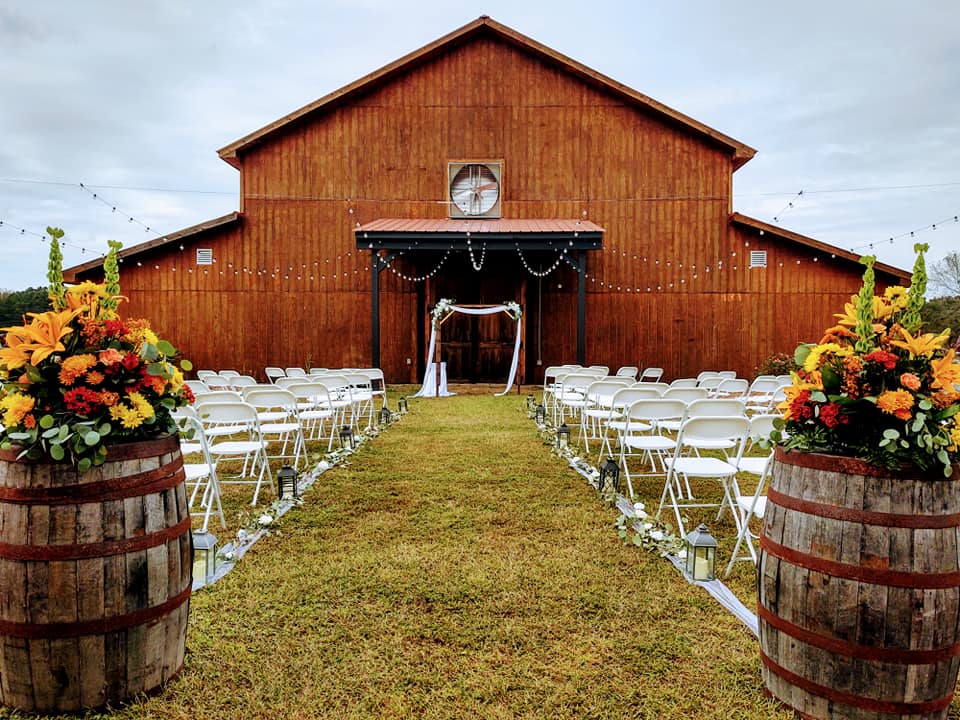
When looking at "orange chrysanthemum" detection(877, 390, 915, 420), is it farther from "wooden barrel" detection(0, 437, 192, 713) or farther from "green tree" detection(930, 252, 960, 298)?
"green tree" detection(930, 252, 960, 298)

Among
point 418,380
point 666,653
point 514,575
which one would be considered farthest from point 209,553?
point 418,380

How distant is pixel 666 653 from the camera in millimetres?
2369

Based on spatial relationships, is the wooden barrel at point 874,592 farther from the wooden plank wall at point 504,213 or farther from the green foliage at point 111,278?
the wooden plank wall at point 504,213

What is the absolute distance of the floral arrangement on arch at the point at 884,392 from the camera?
1788 mm

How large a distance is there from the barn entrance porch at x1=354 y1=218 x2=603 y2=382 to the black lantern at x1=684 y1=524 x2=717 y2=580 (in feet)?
33.4

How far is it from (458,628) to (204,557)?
1.43 metres

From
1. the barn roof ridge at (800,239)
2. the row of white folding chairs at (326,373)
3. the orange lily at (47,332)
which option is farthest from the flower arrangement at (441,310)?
the orange lily at (47,332)

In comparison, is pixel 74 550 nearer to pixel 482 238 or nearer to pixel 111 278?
pixel 111 278

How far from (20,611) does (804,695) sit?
98.4 inches

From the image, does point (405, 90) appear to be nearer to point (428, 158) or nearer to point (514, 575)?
point (428, 158)

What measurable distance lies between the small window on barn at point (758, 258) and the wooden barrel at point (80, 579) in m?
14.9

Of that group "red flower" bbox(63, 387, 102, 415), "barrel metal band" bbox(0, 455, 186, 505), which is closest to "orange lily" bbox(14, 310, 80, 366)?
"red flower" bbox(63, 387, 102, 415)

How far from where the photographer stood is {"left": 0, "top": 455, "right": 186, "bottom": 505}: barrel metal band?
6.12ft

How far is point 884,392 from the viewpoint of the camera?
1854 millimetres
